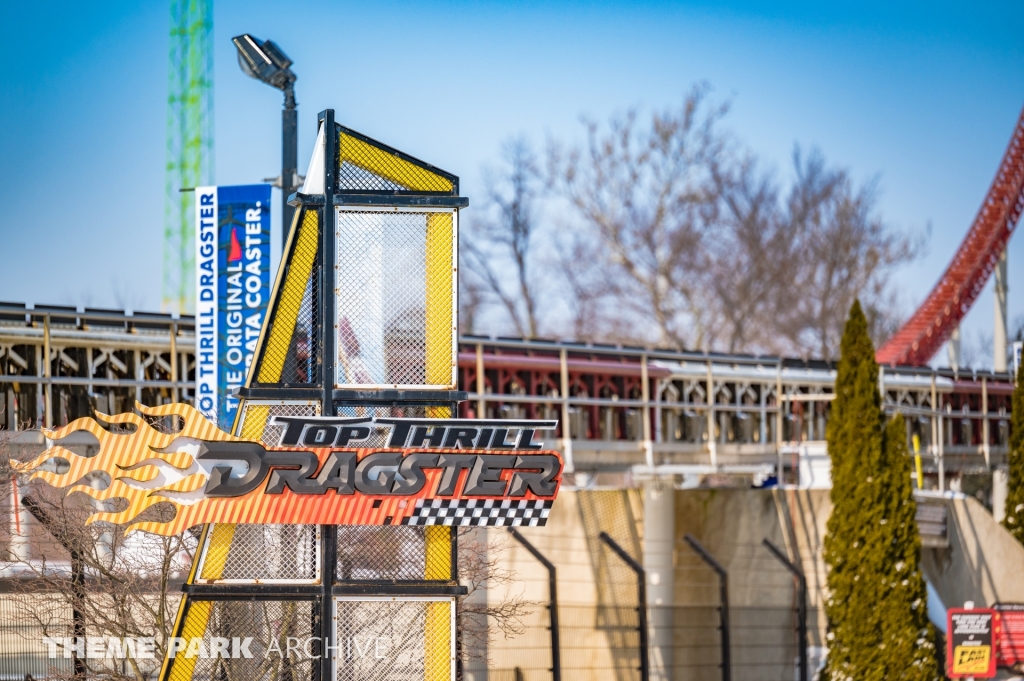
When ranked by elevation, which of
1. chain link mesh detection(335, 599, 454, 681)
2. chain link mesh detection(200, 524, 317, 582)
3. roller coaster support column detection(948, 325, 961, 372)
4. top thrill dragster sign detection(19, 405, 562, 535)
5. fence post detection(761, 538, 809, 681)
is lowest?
fence post detection(761, 538, 809, 681)

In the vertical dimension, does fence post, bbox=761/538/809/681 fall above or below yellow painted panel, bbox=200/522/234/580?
below

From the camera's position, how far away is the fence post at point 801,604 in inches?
679

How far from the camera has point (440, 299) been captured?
29.8ft

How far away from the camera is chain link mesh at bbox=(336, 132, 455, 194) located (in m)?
9.05

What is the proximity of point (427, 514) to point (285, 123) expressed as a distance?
5558mm

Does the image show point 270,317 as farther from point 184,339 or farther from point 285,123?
point 184,339

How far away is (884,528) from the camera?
1722 centimetres

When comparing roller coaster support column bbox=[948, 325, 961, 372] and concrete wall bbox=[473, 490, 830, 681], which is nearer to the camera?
concrete wall bbox=[473, 490, 830, 681]

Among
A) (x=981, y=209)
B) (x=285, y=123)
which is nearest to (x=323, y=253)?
(x=285, y=123)

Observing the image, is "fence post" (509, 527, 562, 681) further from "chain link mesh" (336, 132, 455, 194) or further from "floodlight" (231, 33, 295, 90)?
"chain link mesh" (336, 132, 455, 194)

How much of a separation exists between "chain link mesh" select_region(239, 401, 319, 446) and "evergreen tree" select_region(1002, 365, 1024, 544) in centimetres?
1470

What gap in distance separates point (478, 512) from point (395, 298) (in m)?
1.59

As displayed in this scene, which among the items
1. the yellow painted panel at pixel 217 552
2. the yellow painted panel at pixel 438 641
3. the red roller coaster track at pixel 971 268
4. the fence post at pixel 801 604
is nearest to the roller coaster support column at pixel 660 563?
the fence post at pixel 801 604

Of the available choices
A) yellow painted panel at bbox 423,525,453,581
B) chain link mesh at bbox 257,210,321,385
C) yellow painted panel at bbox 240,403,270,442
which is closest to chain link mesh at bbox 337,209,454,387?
chain link mesh at bbox 257,210,321,385
